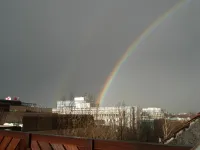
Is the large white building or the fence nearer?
the fence

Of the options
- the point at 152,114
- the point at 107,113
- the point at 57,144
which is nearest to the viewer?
the point at 57,144

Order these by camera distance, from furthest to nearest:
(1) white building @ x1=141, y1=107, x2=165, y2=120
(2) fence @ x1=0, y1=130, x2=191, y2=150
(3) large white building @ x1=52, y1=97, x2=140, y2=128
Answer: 1. (1) white building @ x1=141, y1=107, x2=165, y2=120
2. (3) large white building @ x1=52, y1=97, x2=140, y2=128
3. (2) fence @ x1=0, y1=130, x2=191, y2=150

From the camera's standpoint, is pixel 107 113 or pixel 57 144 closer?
pixel 57 144

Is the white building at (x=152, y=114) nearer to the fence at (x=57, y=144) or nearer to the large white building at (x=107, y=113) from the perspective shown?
the large white building at (x=107, y=113)

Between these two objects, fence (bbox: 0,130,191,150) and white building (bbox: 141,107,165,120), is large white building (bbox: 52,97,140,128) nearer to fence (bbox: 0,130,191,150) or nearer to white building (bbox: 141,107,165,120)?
white building (bbox: 141,107,165,120)

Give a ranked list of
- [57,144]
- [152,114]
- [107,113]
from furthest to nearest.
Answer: [152,114] → [107,113] → [57,144]

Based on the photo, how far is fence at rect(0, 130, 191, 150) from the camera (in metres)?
3.12

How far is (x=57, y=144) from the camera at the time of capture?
4012 millimetres

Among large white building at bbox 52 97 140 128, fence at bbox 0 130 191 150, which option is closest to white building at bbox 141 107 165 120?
large white building at bbox 52 97 140 128

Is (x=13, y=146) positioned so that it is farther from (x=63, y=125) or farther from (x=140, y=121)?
(x=140, y=121)

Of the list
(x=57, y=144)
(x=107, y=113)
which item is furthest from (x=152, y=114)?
(x=57, y=144)

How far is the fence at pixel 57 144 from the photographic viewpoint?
3.12m

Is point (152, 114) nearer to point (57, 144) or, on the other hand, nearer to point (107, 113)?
point (107, 113)

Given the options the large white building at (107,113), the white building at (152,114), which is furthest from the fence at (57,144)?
the white building at (152,114)
